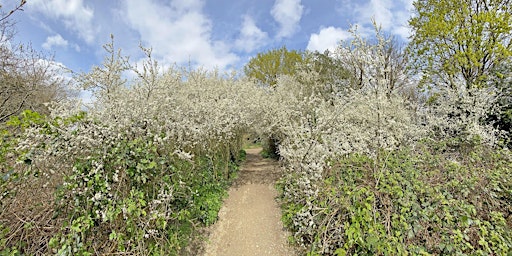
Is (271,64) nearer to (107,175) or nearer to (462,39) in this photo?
(462,39)

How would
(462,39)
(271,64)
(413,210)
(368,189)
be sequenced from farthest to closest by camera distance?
1. (271,64)
2. (462,39)
3. (368,189)
4. (413,210)

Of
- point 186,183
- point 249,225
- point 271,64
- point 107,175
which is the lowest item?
point 249,225

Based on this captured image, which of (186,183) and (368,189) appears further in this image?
(186,183)

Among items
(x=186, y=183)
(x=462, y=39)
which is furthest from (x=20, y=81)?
(x=462, y=39)

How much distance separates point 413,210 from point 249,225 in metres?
3.48

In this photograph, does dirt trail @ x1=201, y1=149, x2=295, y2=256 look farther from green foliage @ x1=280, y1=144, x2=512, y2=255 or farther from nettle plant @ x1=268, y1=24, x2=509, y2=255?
green foliage @ x1=280, y1=144, x2=512, y2=255

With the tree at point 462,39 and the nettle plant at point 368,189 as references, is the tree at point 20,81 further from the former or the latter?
the tree at point 462,39

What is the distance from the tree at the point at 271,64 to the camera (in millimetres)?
25719

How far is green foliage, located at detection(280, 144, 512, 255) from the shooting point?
3.22m

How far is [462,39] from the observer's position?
1095 centimetres

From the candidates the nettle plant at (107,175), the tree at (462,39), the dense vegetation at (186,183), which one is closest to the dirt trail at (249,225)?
the dense vegetation at (186,183)

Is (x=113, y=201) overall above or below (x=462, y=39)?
below

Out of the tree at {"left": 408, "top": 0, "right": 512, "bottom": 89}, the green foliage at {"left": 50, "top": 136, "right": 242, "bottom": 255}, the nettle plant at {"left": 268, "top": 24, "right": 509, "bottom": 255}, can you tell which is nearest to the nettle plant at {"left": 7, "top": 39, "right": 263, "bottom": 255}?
the green foliage at {"left": 50, "top": 136, "right": 242, "bottom": 255}

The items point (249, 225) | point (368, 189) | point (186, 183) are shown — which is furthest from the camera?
point (249, 225)
